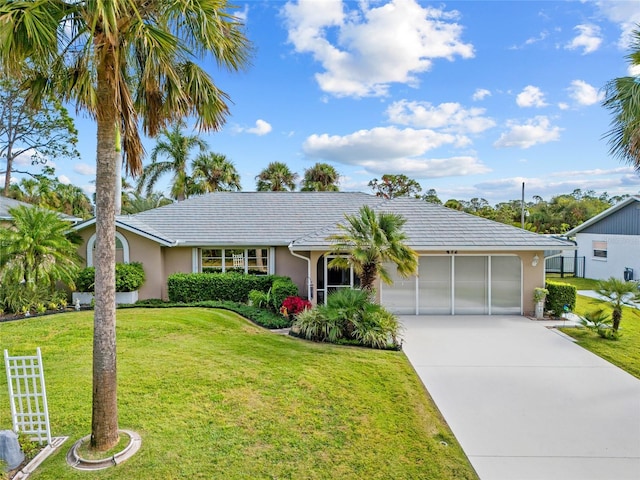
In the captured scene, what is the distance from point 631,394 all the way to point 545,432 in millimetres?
2875

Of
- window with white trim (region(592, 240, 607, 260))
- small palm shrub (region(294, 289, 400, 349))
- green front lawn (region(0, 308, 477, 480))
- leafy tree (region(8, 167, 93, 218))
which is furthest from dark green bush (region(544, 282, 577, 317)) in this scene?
leafy tree (region(8, 167, 93, 218))

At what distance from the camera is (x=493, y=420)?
19.2 feet

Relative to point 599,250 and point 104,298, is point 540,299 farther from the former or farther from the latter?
point 599,250

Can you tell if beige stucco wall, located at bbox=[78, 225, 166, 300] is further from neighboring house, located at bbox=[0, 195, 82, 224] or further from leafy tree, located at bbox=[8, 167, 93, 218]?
leafy tree, located at bbox=[8, 167, 93, 218]

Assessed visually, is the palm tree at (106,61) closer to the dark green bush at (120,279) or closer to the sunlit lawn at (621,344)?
the dark green bush at (120,279)

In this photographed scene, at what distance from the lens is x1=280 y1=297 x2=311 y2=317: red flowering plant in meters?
11.9

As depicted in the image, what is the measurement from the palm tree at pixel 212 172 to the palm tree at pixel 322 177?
6.64m

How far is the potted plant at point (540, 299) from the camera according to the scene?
12.9 m

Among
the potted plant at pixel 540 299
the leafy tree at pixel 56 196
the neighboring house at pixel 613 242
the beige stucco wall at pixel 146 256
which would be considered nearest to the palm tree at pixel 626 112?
the potted plant at pixel 540 299

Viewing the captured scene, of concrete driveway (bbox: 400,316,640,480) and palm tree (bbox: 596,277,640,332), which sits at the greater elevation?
palm tree (bbox: 596,277,640,332)

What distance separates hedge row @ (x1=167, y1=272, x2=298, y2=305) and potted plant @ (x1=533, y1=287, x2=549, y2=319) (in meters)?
9.51

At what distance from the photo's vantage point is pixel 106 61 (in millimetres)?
4551

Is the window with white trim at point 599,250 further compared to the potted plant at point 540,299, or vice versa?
the window with white trim at point 599,250

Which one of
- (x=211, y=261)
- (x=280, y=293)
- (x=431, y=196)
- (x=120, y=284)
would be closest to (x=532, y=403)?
(x=280, y=293)
